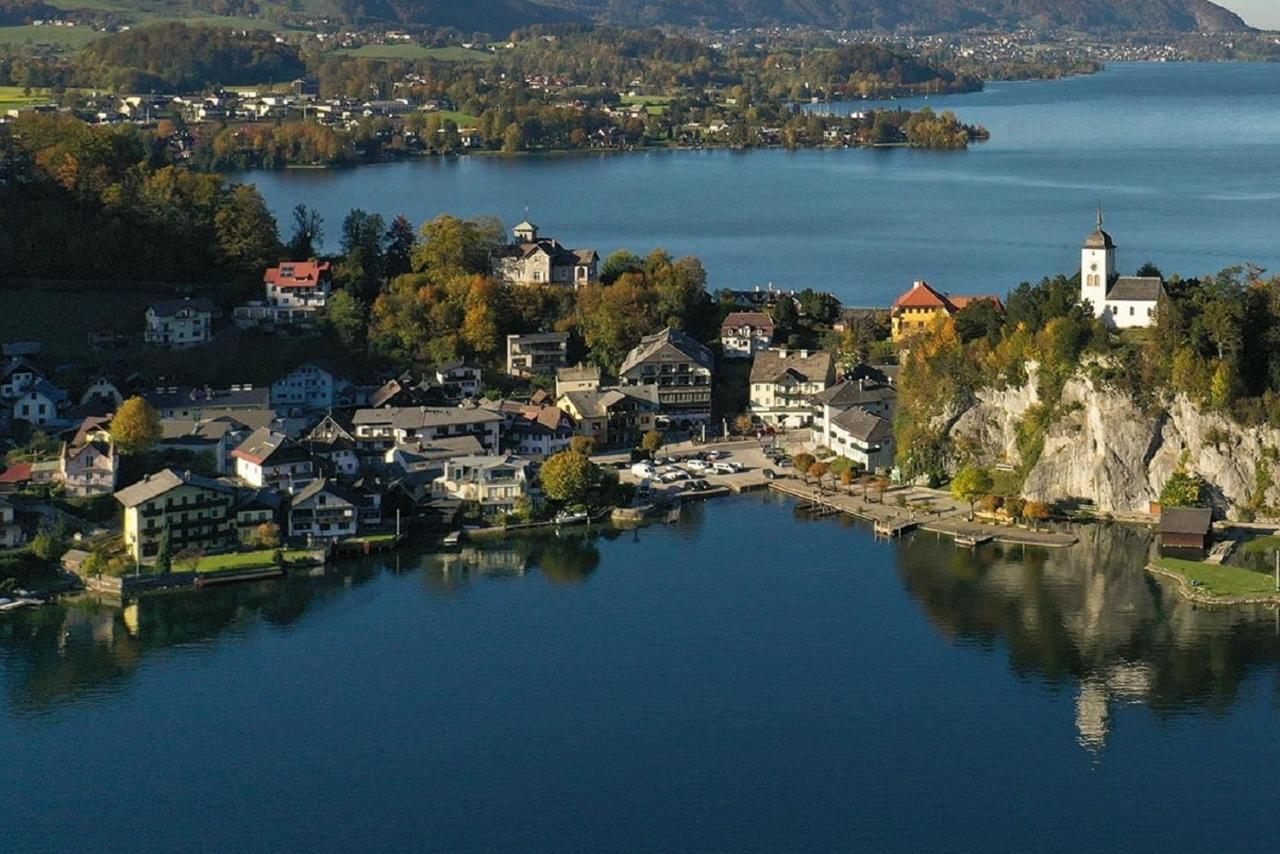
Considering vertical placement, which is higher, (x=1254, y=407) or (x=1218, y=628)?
(x=1254, y=407)

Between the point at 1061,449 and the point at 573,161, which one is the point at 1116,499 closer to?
the point at 1061,449

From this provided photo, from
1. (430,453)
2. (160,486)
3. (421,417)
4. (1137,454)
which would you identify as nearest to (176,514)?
(160,486)

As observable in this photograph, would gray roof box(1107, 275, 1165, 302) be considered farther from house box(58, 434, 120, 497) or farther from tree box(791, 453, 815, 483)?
house box(58, 434, 120, 497)

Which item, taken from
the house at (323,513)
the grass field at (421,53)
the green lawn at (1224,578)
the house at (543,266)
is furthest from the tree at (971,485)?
the grass field at (421,53)

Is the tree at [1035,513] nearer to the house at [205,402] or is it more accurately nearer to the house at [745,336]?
the house at [745,336]

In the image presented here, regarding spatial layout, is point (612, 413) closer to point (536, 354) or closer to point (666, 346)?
point (666, 346)

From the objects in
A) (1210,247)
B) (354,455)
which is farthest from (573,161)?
(354,455)
